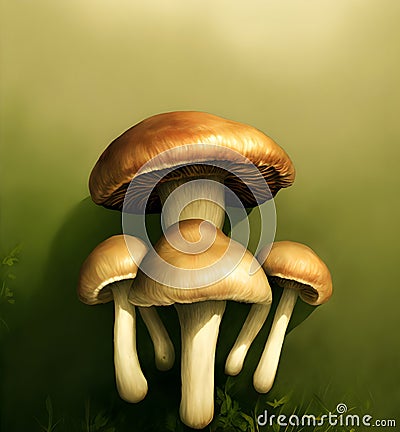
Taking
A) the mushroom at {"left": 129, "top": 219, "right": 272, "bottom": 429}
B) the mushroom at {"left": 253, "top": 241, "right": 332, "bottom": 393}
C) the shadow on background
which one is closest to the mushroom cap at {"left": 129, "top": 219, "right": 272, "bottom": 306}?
the mushroom at {"left": 129, "top": 219, "right": 272, "bottom": 429}

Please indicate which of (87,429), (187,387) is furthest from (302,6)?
(87,429)

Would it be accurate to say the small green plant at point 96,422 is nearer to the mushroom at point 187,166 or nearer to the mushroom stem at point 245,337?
the mushroom stem at point 245,337

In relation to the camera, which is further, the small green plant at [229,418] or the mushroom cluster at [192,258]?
the small green plant at [229,418]

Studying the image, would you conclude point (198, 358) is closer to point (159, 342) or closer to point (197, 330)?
point (197, 330)

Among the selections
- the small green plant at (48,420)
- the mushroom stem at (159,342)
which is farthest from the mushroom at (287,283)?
the small green plant at (48,420)

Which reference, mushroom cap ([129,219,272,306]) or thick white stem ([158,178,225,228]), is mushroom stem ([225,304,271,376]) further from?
thick white stem ([158,178,225,228])

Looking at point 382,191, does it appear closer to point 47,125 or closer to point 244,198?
point 244,198

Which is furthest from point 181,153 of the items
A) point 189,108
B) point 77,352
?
point 77,352
